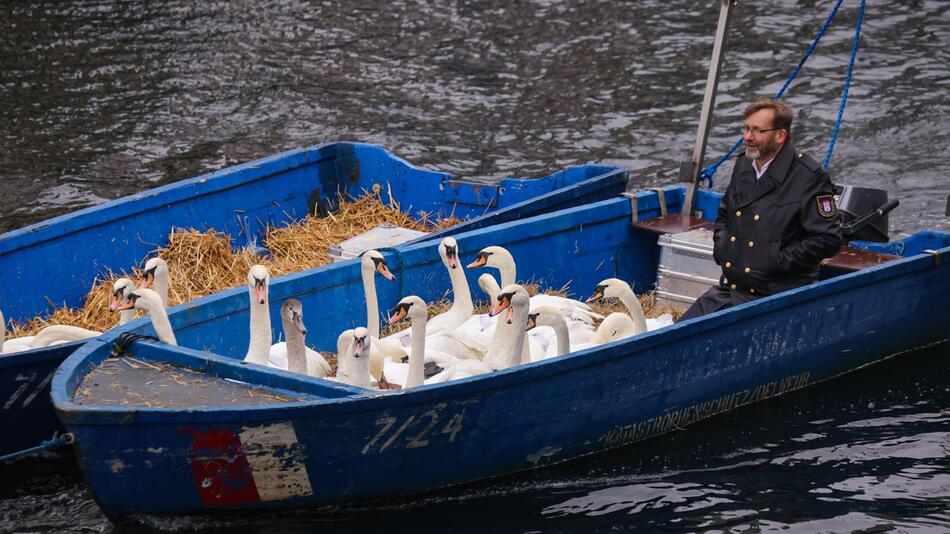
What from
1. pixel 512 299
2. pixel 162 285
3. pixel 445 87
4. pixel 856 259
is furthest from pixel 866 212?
pixel 445 87

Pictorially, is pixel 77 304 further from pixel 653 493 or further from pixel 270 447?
pixel 653 493

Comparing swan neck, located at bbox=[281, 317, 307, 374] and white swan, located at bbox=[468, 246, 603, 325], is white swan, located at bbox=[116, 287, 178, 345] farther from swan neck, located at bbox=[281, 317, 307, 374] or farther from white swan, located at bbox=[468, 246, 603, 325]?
white swan, located at bbox=[468, 246, 603, 325]

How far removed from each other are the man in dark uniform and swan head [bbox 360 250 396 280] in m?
2.36

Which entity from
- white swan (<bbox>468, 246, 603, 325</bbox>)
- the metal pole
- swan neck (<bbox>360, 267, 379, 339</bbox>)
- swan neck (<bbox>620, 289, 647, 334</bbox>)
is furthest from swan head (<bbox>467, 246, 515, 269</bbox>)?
the metal pole

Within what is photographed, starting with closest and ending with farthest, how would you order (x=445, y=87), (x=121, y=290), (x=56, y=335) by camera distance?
(x=121, y=290) → (x=56, y=335) → (x=445, y=87)

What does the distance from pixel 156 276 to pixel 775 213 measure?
4209 mm

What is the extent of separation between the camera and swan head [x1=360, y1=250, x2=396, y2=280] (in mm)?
9328

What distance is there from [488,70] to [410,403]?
42.9ft

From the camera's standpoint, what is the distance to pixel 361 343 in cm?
784

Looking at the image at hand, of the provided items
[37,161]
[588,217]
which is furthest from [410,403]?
[37,161]

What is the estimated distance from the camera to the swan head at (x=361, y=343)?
307 inches

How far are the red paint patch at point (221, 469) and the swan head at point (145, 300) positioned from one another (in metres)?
1.24

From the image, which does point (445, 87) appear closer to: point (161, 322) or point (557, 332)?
point (557, 332)

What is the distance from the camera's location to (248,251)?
1149cm
